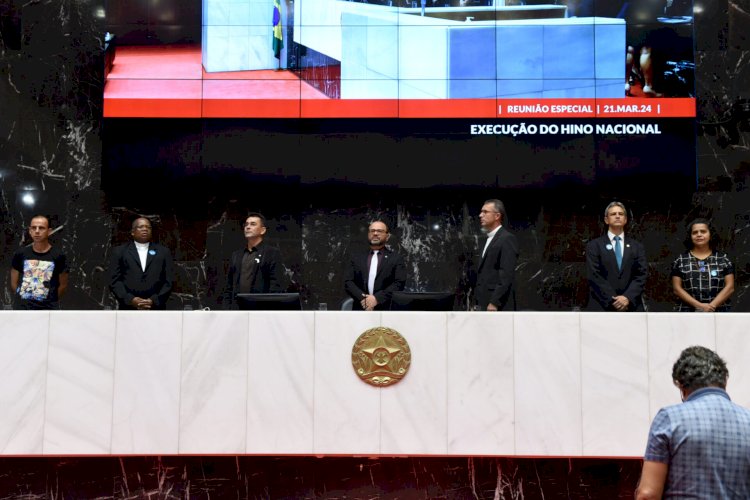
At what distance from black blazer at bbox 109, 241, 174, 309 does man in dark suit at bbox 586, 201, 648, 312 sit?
3.47 meters

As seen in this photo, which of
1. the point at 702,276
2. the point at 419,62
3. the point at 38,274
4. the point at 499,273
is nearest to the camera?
the point at 499,273

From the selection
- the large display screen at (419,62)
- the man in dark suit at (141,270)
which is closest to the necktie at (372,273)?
the man in dark suit at (141,270)

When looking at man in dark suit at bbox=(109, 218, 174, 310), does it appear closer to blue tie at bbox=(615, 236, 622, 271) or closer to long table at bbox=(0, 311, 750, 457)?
long table at bbox=(0, 311, 750, 457)

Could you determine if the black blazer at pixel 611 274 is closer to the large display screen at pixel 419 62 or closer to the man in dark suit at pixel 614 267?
the man in dark suit at pixel 614 267

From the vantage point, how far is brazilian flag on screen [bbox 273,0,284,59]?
27.9ft

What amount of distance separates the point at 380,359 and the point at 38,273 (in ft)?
9.71

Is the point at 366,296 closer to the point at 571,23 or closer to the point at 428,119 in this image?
the point at 428,119

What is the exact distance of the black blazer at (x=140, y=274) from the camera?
22.0 ft

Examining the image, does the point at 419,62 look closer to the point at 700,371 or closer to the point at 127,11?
the point at 127,11

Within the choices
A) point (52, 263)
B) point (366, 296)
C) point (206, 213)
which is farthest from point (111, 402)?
point (206, 213)

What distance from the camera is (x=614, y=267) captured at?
21.3 feet

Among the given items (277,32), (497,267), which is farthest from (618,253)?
(277,32)

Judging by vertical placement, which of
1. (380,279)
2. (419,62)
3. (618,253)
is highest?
(419,62)

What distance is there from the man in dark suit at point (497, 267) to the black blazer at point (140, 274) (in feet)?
8.55
